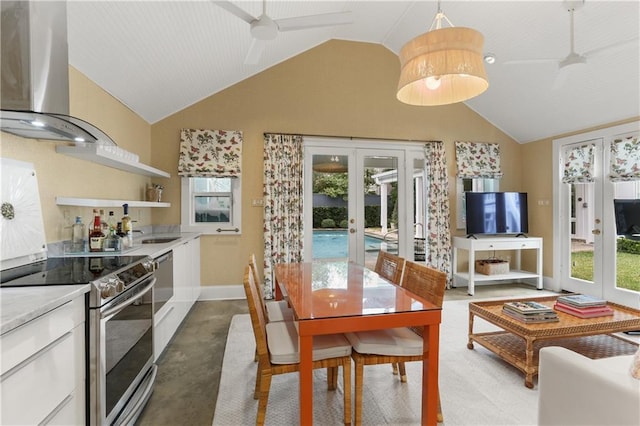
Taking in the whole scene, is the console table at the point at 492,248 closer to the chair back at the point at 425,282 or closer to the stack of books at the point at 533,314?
the stack of books at the point at 533,314

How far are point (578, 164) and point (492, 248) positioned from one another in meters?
1.65

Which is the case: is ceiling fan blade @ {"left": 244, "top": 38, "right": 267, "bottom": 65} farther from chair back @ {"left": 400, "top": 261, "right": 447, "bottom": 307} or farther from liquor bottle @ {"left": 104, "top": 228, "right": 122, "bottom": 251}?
chair back @ {"left": 400, "top": 261, "right": 447, "bottom": 307}

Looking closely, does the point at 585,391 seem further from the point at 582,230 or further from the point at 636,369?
the point at 582,230

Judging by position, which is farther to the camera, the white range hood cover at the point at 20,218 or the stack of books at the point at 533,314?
the stack of books at the point at 533,314

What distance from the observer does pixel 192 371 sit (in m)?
2.37

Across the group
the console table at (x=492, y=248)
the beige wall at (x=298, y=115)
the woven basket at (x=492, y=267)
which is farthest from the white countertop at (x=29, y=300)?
the woven basket at (x=492, y=267)

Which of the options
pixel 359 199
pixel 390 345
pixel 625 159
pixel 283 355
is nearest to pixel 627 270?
pixel 625 159

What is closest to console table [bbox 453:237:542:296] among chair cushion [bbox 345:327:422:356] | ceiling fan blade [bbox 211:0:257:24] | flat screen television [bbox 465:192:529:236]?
flat screen television [bbox 465:192:529:236]

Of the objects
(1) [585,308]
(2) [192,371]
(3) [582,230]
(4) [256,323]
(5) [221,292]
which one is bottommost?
(2) [192,371]

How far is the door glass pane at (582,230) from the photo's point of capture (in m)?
4.27

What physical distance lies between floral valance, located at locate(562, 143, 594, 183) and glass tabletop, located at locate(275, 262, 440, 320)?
383cm

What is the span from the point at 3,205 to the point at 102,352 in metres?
1.03

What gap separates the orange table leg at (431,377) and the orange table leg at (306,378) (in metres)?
0.62

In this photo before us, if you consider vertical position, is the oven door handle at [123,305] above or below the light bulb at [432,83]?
below
